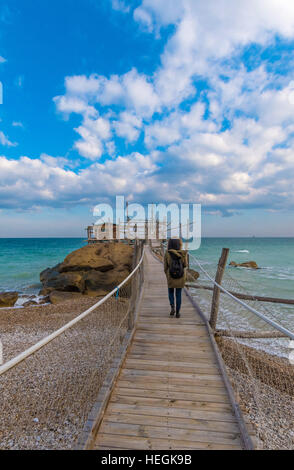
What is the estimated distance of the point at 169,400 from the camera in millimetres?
2338

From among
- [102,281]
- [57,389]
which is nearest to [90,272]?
[102,281]

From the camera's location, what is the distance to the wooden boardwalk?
6.17 ft

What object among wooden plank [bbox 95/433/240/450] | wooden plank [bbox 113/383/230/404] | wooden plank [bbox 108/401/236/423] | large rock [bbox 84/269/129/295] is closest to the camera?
wooden plank [bbox 95/433/240/450]

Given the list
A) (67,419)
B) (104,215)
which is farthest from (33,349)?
(104,215)

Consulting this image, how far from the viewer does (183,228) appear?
13.5 meters

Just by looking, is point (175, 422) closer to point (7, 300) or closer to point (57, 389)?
point (57, 389)

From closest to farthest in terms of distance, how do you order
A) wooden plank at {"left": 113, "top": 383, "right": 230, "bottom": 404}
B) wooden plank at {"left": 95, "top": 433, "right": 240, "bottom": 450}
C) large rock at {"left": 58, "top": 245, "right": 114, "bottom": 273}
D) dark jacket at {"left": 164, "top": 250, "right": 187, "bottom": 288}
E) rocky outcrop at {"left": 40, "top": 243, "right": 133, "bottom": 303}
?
wooden plank at {"left": 95, "top": 433, "right": 240, "bottom": 450} < wooden plank at {"left": 113, "top": 383, "right": 230, "bottom": 404} < dark jacket at {"left": 164, "top": 250, "right": 187, "bottom": 288} < rocky outcrop at {"left": 40, "top": 243, "right": 133, "bottom": 303} < large rock at {"left": 58, "top": 245, "right": 114, "bottom": 273}

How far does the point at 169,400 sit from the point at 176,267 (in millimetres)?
2090

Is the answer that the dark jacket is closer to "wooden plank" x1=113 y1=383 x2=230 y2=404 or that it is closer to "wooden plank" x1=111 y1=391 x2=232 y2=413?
"wooden plank" x1=113 y1=383 x2=230 y2=404

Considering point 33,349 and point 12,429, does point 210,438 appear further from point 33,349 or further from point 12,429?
point 12,429

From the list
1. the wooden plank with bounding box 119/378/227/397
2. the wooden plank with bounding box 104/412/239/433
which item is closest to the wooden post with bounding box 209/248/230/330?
the wooden plank with bounding box 119/378/227/397

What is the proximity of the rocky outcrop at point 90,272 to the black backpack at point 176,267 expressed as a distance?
23.0 ft

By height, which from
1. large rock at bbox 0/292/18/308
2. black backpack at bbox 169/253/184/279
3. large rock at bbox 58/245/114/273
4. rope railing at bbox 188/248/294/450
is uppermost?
black backpack at bbox 169/253/184/279
